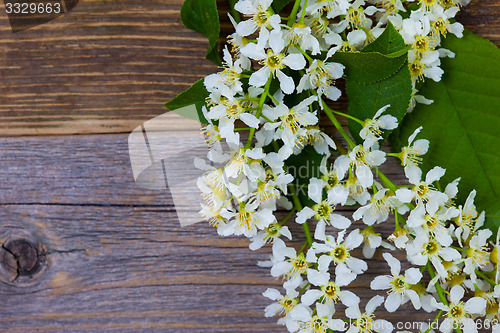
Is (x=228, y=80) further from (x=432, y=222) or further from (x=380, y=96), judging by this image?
(x=432, y=222)

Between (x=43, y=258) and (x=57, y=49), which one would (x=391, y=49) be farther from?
(x=43, y=258)

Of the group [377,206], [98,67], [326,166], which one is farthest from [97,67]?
[377,206]

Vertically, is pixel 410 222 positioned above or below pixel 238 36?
below

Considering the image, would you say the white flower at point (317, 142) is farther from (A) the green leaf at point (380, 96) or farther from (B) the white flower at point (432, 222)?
(B) the white flower at point (432, 222)

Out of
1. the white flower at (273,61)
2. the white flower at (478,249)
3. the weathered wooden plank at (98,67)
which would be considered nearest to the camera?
the white flower at (273,61)

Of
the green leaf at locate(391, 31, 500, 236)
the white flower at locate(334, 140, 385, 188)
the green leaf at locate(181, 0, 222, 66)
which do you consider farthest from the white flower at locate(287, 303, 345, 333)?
the green leaf at locate(181, 0, 222, 66)

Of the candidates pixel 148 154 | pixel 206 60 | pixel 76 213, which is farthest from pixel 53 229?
pixel 206 60

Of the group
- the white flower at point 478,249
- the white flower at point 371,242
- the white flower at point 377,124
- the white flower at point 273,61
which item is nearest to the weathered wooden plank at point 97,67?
the white flower at point 273,61
